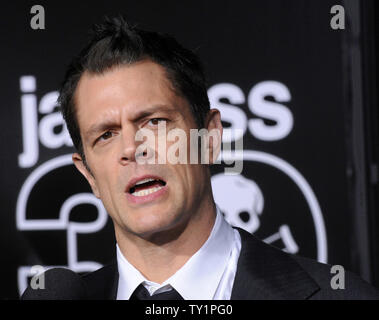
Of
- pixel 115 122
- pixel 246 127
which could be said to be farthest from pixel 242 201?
pixel 115 122

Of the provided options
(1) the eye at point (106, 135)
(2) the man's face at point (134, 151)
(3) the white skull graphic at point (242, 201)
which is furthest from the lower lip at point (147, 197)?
(3) the white skull graphic at point (242, 201)

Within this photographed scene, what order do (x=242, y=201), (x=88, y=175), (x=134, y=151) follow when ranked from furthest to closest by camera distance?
(x=242, y=201)
(x=88, y=175)
(x=134, y=151)

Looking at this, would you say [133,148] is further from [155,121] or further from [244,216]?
[244,216]

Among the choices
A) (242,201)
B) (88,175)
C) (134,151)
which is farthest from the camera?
(242,201)

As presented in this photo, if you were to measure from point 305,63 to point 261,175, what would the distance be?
416 millimetres

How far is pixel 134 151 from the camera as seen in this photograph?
40.4 inches

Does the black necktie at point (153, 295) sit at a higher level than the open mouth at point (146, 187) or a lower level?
lower

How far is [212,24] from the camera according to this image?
1.92 metres

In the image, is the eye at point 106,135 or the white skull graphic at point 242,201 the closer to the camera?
the eye at point 106,135

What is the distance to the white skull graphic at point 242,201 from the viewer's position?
6.12 ft

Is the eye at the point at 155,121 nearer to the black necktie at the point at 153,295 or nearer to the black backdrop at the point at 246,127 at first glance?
the black necktie at the point at 153,295

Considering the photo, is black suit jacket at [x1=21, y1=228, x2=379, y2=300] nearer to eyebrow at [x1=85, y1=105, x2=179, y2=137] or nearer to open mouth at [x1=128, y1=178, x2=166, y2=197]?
open mouth at [x1=128, y1=178, x2=166, y2=197]

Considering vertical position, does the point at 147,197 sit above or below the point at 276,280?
above

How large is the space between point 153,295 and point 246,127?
0.94 meters
